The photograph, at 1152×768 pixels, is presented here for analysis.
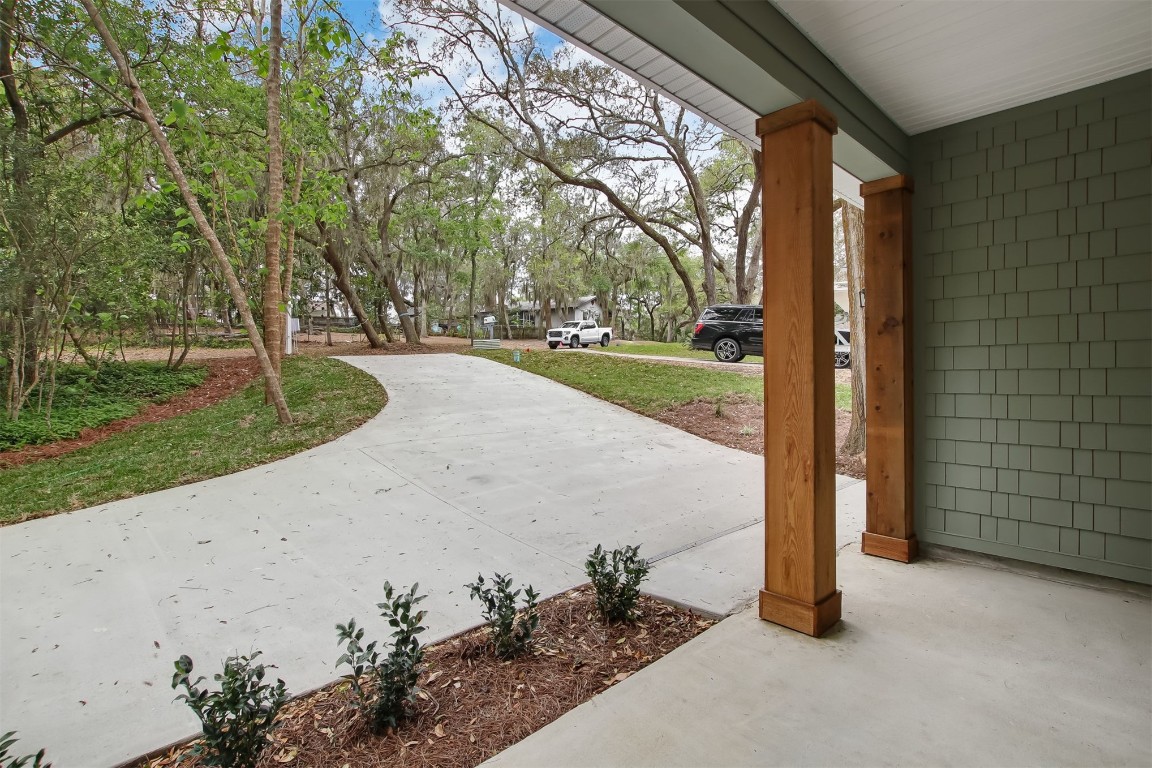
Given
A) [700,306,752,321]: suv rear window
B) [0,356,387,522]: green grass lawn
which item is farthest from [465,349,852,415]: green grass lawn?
[0,356,387,522]: green grass lawn

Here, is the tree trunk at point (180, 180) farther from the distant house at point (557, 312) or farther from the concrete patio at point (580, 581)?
the distant house at point (557, 312)

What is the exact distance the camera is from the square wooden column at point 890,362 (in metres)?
2.70

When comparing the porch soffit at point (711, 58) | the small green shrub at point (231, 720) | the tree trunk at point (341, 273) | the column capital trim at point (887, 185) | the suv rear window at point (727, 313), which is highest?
the tree trunk at point (341, 273)

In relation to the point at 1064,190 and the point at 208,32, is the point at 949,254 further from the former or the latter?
the point at 208,32

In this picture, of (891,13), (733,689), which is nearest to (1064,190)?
(891,13)

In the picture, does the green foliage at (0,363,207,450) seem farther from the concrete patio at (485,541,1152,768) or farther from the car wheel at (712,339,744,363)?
the car wheel at (712,339,744,363)

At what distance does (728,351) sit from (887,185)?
8.98 meters

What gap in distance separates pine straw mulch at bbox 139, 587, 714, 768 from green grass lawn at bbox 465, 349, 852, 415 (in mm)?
5115

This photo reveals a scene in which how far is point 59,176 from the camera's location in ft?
20.2

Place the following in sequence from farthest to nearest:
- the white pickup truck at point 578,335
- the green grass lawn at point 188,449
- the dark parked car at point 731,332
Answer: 1. the white pickup truck at point 578,335
2. the dark parked car at point 731,332
3. the green grass lawn at point 188,449

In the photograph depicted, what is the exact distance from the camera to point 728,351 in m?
11.5

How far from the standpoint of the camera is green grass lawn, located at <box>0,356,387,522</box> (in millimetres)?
4004

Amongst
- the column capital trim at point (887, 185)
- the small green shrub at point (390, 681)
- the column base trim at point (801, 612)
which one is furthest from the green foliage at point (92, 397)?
the column capital trim at point (887, 185)

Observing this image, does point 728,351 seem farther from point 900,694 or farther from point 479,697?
point 479,697
